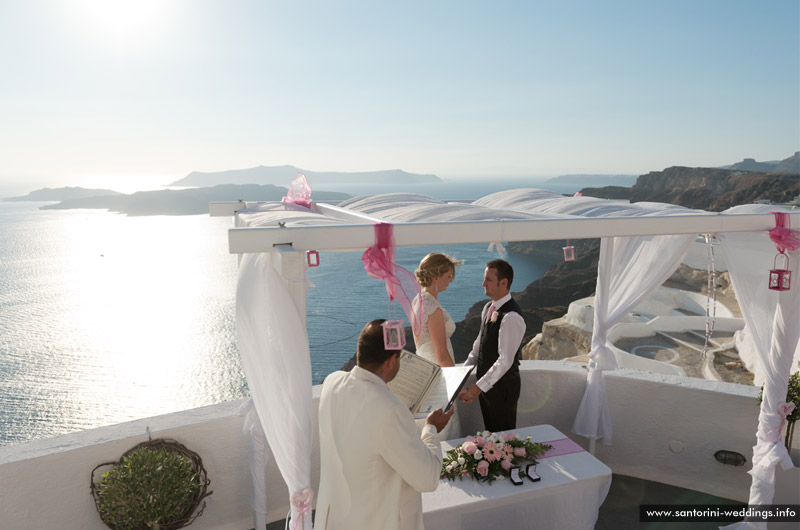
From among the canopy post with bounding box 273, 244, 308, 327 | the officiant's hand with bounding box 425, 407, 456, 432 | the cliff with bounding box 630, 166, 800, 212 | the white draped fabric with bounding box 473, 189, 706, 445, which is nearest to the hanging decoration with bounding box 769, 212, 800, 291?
the white draped fabric with bounding box 473, 189, 706, 445

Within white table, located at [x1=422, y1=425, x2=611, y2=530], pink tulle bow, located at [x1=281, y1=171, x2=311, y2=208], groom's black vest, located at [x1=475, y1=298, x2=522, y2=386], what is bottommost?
white table, located at [x1=422, y1=425, x2=611, y2=530]

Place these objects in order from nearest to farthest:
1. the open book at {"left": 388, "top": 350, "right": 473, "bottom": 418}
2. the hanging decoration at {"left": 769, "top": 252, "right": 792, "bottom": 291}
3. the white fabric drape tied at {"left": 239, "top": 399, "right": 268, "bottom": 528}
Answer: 1. the open book at {"left": 388, "top": 350, "right": 473, "bottom": 418}
2. the white fabric drape tied at {"left": 239, "top": 399, "right": 268, "bottom": 528}
3. the hanging decoration at {"left": 769, "top": 252, "right": 792, "bottom": 291}

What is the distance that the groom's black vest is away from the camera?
341cm

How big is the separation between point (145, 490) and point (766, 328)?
12.5 ft

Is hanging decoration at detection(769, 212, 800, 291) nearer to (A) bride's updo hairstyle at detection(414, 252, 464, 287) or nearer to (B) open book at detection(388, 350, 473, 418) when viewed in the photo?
(A) bride's updo hairstyle at detection(414, 252, 464, 287)

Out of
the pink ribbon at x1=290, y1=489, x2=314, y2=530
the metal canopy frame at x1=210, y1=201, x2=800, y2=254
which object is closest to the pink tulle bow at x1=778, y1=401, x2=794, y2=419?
the metal canopy frame at x1=210, y1=201, x2=800, y2=254

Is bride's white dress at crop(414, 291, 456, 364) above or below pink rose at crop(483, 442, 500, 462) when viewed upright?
above

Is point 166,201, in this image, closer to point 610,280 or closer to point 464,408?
point 464,408

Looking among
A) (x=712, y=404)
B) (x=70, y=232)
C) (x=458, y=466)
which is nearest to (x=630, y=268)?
(x=712, y=404)

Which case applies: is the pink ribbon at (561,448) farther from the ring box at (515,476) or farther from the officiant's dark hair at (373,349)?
the officiant's dark hair at (373,349)

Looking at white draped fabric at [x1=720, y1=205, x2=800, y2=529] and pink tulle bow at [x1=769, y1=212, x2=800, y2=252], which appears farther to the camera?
white draped fabric at [x1=720, y1=205, x2=800, y2=529]

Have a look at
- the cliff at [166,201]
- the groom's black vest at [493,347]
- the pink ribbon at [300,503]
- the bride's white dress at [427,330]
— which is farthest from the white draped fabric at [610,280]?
the cliff at [166,201]

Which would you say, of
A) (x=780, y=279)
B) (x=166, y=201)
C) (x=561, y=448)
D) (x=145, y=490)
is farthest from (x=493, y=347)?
(x=166, y=201)

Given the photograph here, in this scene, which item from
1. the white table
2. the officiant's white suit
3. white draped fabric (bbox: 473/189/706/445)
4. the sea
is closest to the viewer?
the officiant's white suit
